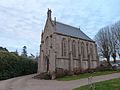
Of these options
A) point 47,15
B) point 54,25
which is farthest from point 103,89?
point 47,15

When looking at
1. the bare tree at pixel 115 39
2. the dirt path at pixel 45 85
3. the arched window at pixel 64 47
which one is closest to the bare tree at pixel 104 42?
the bare tree at pixel 115 39

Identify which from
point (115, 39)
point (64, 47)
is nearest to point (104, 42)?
point (115, 39)

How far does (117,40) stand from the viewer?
46750 millimetres

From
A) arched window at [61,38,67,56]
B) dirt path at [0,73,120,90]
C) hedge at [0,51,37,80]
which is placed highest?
arched window at [61,38,67,56]

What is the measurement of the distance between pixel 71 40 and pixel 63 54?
4699 millimetres

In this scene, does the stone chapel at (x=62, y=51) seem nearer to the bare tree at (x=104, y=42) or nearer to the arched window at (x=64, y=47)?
the arched window at (x=64, y=47)

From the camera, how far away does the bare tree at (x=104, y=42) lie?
49.2m

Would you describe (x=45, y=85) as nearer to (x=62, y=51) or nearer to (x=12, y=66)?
(x=12, y=66)

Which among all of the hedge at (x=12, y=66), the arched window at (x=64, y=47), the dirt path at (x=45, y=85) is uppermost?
the arched window at (x=64, y=47)

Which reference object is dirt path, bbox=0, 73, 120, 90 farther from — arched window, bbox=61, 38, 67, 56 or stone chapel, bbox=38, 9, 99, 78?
arched window, bbox=61, 38, 67, 56

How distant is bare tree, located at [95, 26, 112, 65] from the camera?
49250 mm

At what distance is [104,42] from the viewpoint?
49906mm

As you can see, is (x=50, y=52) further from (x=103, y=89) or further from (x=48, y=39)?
(x=103, y=89)

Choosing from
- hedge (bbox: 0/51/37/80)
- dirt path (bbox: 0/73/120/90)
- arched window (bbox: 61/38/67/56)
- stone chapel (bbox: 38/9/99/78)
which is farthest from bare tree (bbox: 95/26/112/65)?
dirt path (bbox: 0/73/120/90)
